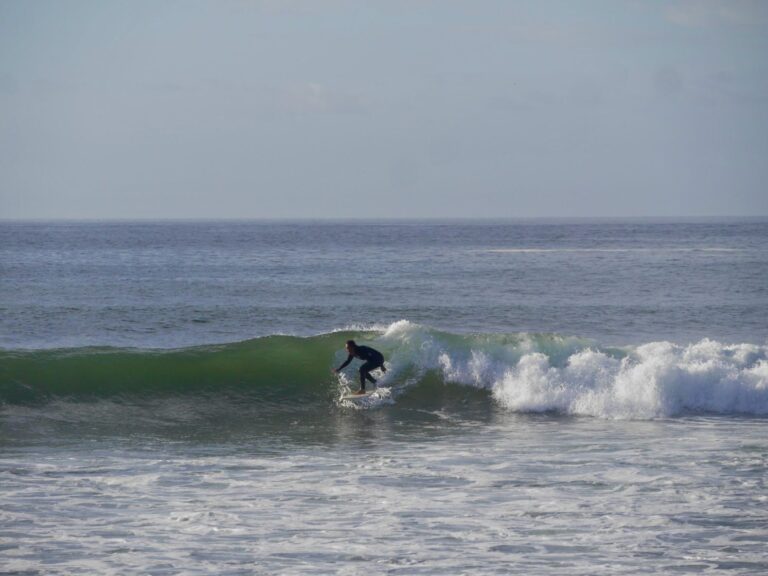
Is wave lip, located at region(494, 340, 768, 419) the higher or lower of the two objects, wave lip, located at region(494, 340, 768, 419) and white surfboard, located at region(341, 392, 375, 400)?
the higher

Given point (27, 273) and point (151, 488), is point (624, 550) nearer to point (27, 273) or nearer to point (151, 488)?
point (151, 488)

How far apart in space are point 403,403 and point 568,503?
8329mm

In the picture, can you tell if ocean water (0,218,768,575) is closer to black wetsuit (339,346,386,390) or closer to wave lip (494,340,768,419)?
wave lip (494,340,768,419)

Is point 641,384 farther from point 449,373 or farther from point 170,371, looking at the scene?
point 170,371

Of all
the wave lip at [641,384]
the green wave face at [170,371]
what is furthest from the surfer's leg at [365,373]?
the wave lip at [641,384]

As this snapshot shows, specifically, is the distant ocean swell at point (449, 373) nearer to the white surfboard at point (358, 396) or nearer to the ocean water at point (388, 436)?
the ocean water at point (388, 436)

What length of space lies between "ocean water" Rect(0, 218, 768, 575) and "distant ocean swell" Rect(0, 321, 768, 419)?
6 centimetres

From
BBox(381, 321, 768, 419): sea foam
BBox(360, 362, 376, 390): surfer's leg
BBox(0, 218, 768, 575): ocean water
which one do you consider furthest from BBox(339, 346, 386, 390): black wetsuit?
BBox(381, 321, 768, 419): sea foam

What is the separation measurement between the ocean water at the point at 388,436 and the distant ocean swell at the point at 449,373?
0.06m

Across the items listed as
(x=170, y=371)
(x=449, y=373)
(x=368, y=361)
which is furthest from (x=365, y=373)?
(x=170, y=371)

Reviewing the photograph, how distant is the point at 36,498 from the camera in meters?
12.3

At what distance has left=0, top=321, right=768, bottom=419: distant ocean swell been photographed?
64.0 ft

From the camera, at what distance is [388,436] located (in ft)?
55.4

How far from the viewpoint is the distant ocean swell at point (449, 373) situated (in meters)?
19.5
